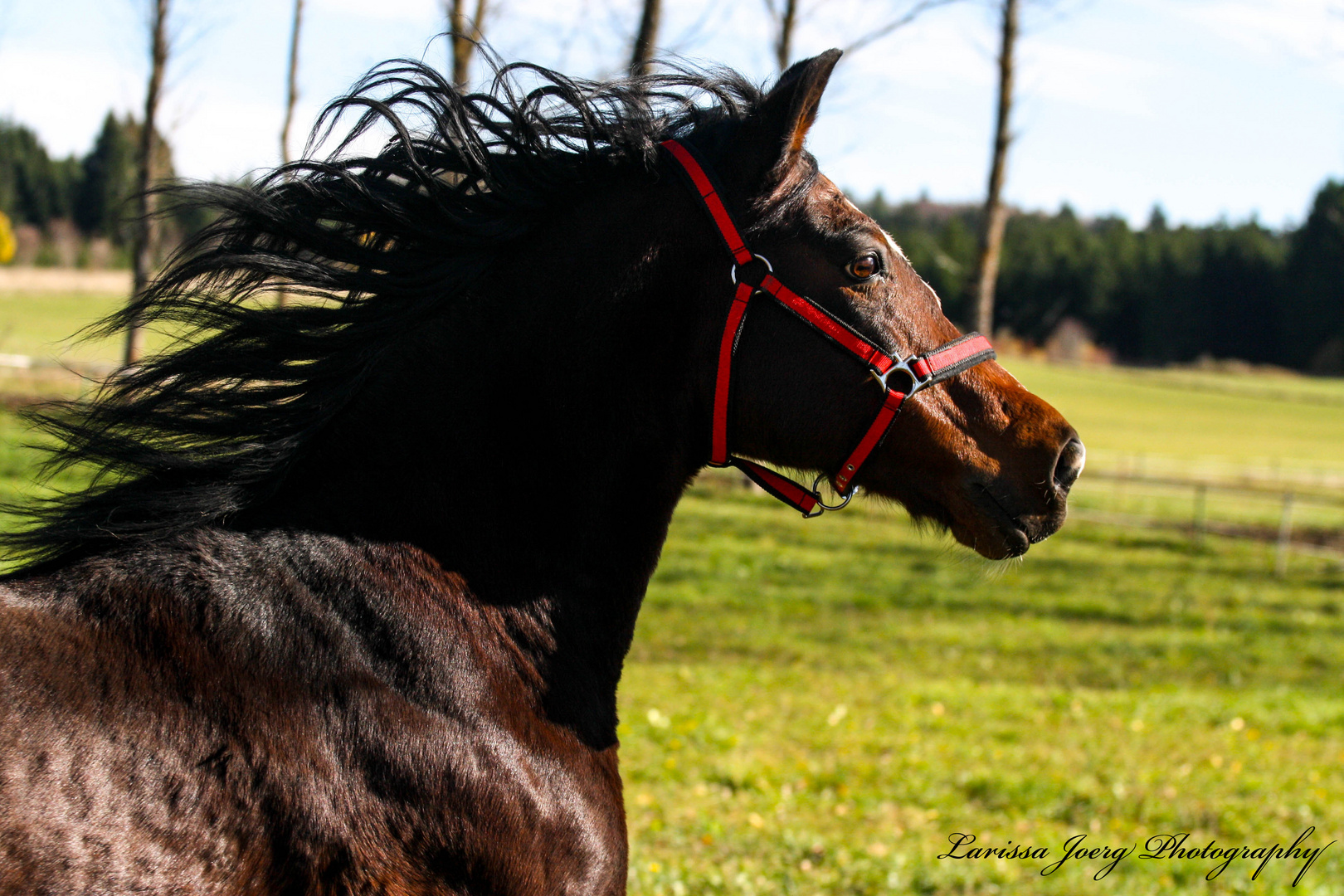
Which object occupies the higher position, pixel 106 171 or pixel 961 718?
pixel 106 171

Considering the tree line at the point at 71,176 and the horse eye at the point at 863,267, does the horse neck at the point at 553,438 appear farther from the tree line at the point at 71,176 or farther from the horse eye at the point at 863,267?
the tree line at the point at 71,176

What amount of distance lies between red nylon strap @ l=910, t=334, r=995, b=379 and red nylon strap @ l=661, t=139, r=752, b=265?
51 centimetres

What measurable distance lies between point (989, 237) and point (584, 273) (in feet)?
51.0

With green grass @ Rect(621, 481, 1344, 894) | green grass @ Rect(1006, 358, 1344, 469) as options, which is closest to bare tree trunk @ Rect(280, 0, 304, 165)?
green grass @ Rect(621, 481, 1344, 894)

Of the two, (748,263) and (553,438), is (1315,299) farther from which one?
(553,438)

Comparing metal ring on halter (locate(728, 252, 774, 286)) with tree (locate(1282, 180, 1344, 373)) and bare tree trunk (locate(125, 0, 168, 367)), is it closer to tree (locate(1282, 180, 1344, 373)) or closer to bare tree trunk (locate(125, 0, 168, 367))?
bare tree trunk (locate(125, 0, 168, 367))

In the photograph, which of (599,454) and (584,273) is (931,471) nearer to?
(599,454)

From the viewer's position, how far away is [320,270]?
247 cm

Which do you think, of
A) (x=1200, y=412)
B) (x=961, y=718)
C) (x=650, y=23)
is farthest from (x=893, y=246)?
(x=1200, y=412)

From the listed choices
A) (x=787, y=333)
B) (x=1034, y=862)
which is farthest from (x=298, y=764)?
(x=1034, y=862)

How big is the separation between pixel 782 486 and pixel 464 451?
867 millimetres

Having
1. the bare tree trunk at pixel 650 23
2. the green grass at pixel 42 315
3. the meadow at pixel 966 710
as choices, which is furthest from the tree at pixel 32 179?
the bare tree trunk at pixel 650 23

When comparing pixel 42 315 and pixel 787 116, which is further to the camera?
pixel 42 315

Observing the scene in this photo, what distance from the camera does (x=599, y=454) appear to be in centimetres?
245
